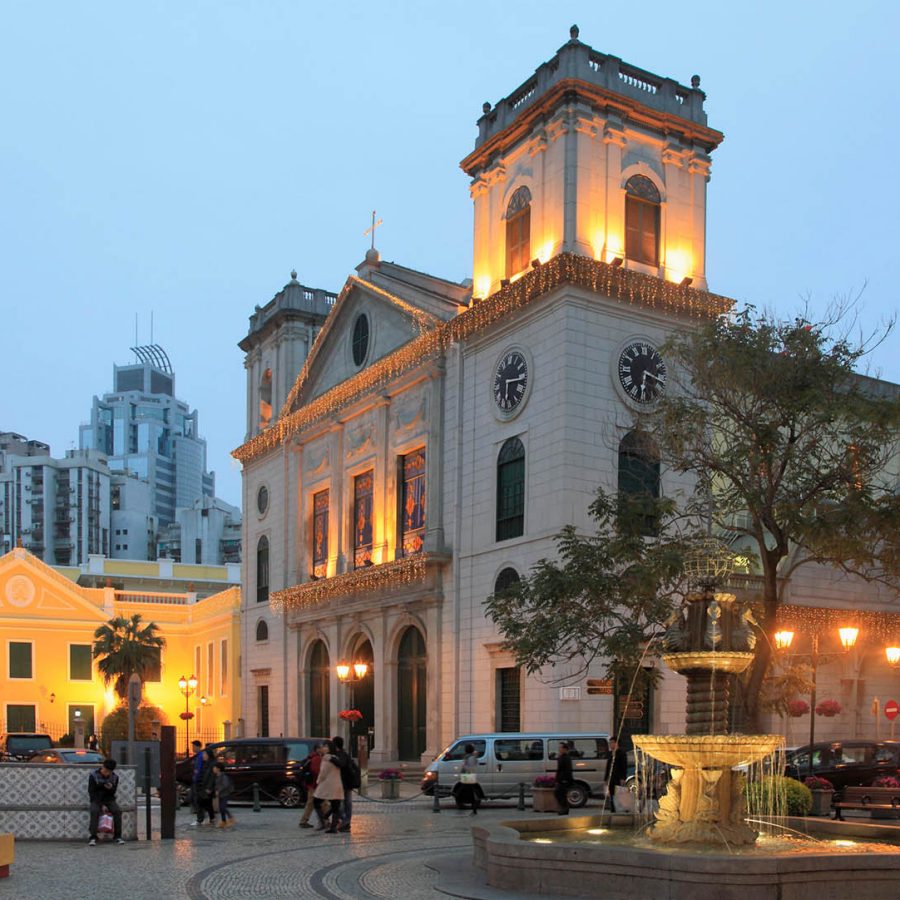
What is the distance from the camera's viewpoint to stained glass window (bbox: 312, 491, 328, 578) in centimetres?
4434

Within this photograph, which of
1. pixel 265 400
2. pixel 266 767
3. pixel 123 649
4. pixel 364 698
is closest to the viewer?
pixel 266 767

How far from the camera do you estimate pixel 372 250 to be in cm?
4353

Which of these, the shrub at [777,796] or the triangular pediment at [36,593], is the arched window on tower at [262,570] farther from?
the shrub at [777,796]

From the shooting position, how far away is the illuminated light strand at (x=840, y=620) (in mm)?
34944

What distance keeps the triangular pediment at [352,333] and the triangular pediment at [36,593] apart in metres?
20.4

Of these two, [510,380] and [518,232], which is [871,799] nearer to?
[510,380]

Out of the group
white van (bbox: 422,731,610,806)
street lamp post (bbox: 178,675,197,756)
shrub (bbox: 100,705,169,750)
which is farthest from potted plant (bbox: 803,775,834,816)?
shrub (bbox: 100,705,169,750)

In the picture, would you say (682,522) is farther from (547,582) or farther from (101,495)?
(101,495)

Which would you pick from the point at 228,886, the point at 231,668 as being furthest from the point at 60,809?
the point at 231,668

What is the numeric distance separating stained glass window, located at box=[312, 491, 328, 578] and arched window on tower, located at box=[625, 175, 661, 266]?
1554 centimetres

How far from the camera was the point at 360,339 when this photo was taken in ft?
141

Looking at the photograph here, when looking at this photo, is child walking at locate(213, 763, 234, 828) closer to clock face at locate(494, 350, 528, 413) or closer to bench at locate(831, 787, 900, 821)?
bench at locate(831, 787, 900, 821)

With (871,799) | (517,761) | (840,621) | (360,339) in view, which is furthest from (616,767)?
(360,339)

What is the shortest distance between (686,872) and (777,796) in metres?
6.41
